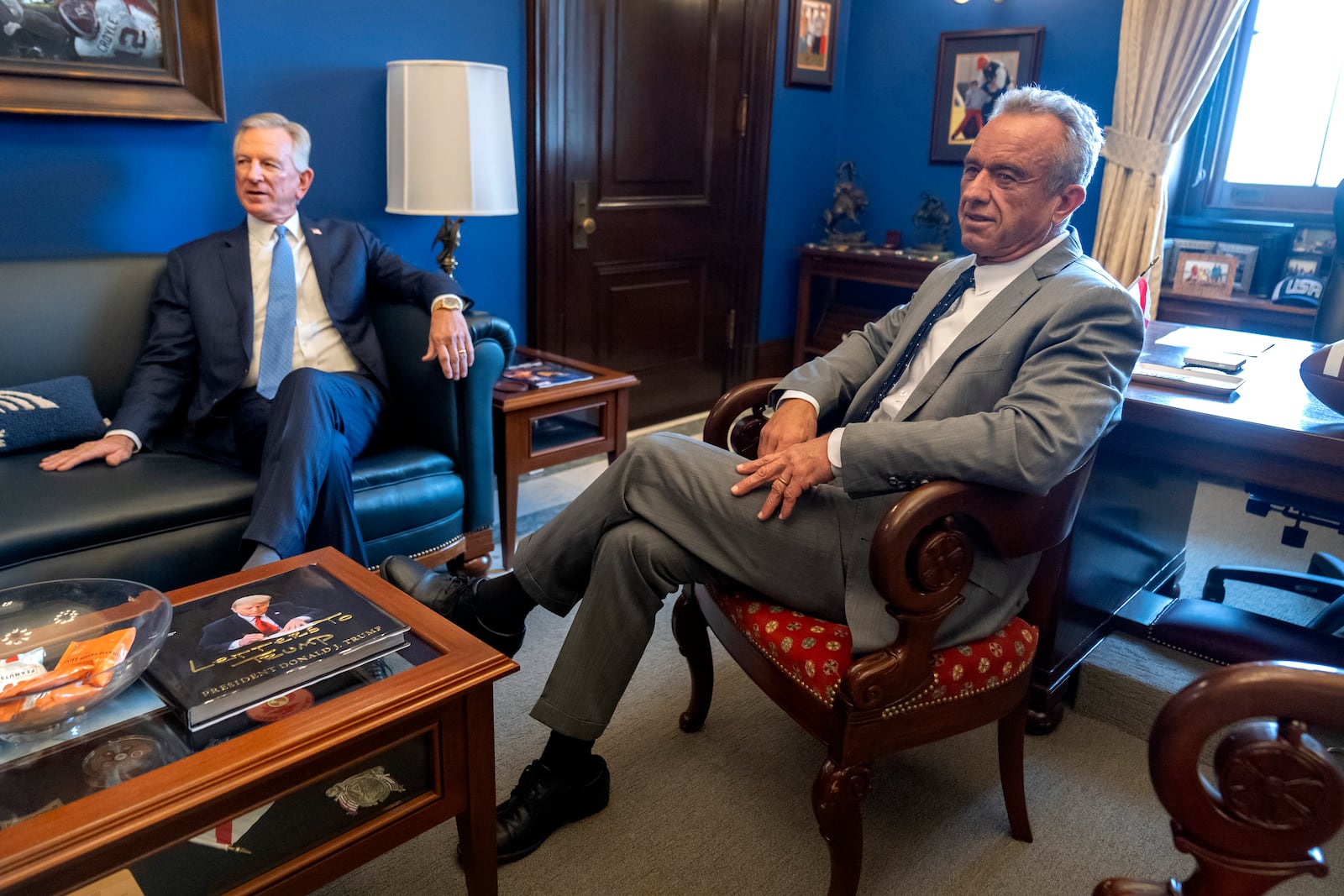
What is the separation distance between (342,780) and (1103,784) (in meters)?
1.44

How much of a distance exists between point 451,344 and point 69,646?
120 centimetres

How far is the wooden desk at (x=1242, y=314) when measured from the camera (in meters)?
3.42

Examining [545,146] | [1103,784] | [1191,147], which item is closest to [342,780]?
[1103,784]

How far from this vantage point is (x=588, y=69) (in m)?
3.52

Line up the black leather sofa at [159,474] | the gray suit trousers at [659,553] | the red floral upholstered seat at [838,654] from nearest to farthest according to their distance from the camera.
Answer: the red floral upholstered seat at [838,654], the gray suit trousers at [659,553], the black leather sofa at [159,474]

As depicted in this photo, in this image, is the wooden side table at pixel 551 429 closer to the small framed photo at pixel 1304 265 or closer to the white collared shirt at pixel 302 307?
the white collared shirt at pixel 302 307

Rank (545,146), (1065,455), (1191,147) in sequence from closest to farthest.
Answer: (1065,455)
(545,146)
(1191,147)

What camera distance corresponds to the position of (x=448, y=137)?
2.68 meters

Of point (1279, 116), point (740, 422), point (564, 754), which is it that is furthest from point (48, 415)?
point (1279, 116)

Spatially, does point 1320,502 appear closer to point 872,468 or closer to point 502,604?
point 872,468

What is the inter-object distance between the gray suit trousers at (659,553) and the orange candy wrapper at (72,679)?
0.62 meters

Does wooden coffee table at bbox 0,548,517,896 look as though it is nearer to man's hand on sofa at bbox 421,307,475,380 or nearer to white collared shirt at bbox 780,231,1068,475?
white collared shirt at bbox 780,231,1068,475

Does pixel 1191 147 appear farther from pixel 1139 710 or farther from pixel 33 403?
pixel 33 403

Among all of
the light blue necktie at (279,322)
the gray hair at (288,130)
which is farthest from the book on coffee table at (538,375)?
the gray hair at (288,130)
